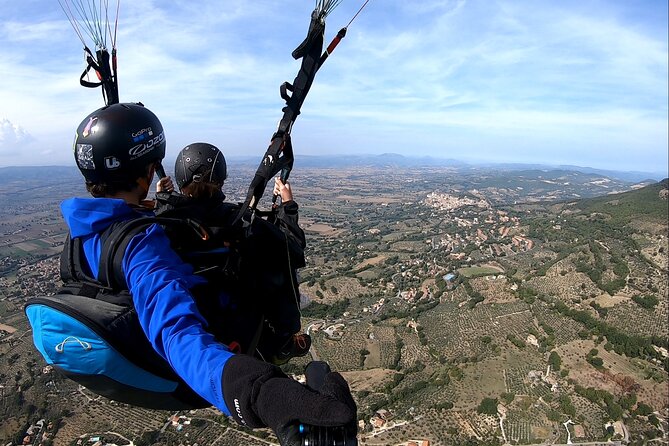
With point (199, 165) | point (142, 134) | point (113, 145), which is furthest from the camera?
point (199, 165)

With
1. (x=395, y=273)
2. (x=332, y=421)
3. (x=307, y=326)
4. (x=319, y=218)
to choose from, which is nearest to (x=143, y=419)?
(x=307, y=326)

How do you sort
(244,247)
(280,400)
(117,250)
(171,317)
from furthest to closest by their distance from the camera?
1. (244,247)
2. (117,250)
3. (171,317)
4. (280,400)

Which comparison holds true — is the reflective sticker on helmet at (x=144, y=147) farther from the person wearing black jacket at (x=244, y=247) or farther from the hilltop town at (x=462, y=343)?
the hilltop town at (x=462, y=343)

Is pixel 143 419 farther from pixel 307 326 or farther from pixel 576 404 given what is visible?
pixel 576 404

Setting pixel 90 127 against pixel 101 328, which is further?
pixel 90 127

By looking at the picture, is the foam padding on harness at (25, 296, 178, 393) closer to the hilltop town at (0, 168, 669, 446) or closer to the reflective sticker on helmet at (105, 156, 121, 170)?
the reflective sticker on helmet at (105, 156, 121, 170)

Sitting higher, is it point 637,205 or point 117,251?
point 117,251

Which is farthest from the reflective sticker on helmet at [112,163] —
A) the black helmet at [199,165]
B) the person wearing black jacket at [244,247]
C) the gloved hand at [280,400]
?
the gloved hand at [280,400]

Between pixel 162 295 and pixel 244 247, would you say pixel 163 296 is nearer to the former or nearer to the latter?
pixel 162 295

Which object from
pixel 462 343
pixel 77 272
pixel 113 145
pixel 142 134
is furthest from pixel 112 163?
pixel 462 343
